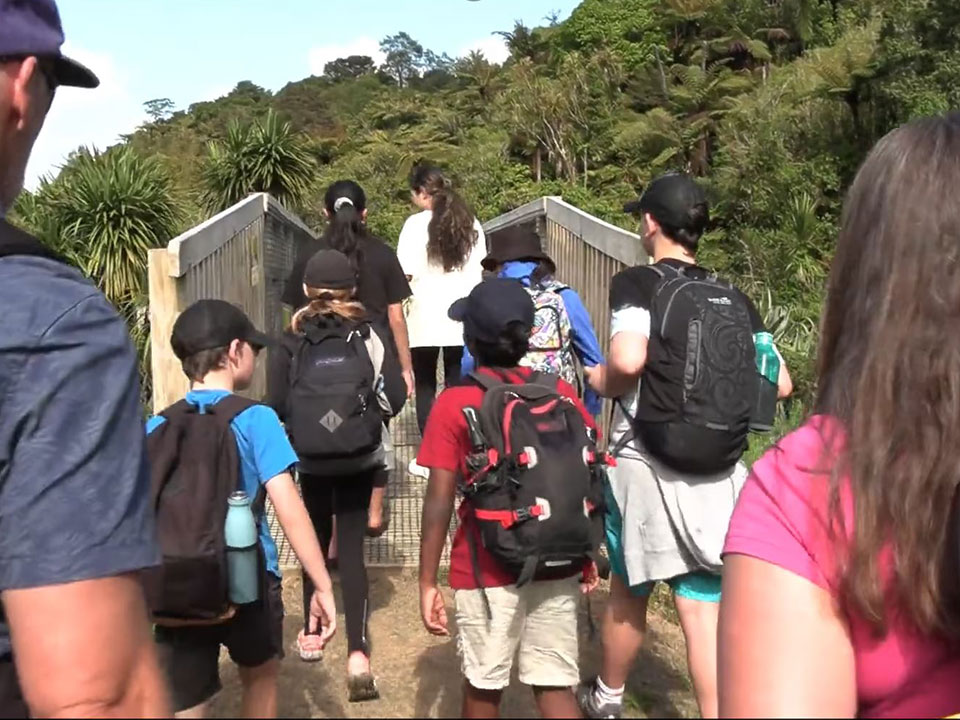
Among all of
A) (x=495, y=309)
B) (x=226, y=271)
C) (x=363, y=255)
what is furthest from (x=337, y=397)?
(x=226, y=271)

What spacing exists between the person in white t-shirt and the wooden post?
7.72 feet

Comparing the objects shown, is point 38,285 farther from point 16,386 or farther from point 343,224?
point 343,224

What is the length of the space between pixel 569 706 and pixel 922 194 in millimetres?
1380

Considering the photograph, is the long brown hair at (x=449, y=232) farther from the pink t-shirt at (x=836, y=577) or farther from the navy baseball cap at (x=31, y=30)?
the pink t-shirt at (x=836, y=577)

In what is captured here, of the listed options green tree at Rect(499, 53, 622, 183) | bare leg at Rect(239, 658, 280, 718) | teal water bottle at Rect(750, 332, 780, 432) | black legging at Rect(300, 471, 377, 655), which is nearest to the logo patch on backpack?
black legging at Rect(300, 471, 377, 655)

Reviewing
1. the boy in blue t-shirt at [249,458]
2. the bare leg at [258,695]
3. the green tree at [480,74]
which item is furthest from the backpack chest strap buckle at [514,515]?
the green tree at [480,74]

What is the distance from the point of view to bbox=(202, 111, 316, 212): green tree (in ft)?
41.9

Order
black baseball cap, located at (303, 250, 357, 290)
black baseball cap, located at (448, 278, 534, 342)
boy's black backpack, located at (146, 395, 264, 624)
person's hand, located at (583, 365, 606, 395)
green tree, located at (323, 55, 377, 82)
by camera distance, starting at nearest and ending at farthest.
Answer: boy's black backpack, located at (146, 395, 264, 624) → black baseball cap, located at (448, 278, 534, 342) → person's hand, located at (583, 365, 606, 395) → black baseball cap, located at (303, 250, 357, 290) → green tree, located at (323, 55, 377, 82)

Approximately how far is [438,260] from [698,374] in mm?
3365

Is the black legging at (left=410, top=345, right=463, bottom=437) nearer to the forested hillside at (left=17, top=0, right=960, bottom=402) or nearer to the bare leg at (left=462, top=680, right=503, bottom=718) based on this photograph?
the forested hillside at (left=17, top=0, right=960, bottom=402)

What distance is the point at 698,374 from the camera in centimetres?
313

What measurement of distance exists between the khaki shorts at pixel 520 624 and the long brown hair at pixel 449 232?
138 inches

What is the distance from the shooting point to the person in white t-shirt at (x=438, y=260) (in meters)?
6.23

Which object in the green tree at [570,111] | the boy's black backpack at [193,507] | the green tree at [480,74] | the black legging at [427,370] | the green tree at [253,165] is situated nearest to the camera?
the boy's black backpack at [193,507]
